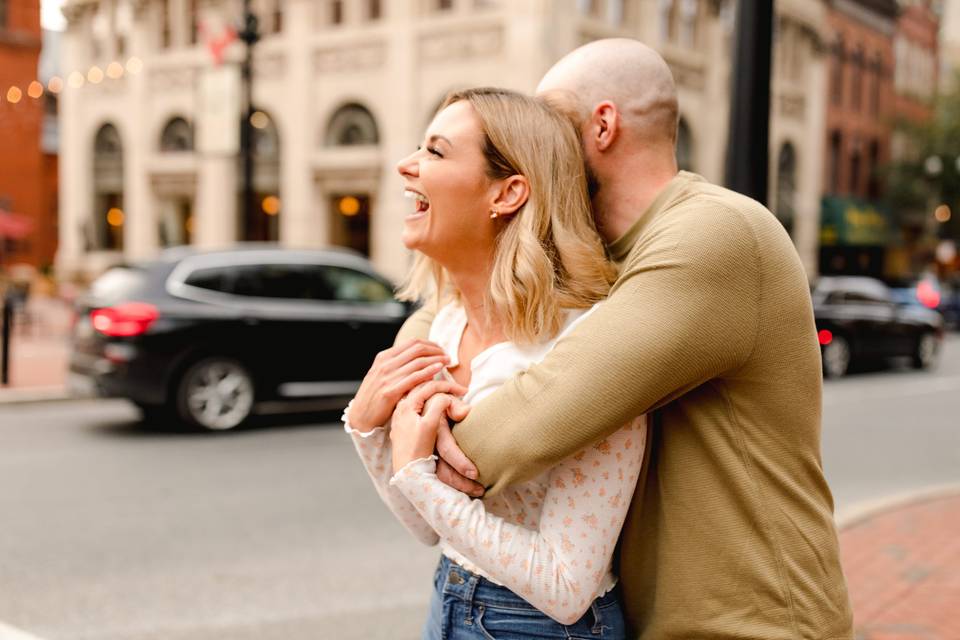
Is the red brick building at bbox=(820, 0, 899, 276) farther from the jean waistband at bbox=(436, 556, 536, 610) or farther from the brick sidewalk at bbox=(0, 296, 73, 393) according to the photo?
the jean waistband at bbox=(436, 556, 536, 610)

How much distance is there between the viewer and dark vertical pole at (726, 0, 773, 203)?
12.7 ft

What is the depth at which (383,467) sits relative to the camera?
1.85m

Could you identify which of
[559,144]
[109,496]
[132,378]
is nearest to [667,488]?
[559,144]

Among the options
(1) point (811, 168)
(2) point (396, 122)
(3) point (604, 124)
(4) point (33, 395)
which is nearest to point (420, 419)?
(3) point (604, 124)

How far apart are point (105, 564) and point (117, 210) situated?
31.2 metres

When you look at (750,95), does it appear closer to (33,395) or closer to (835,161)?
(33,395)

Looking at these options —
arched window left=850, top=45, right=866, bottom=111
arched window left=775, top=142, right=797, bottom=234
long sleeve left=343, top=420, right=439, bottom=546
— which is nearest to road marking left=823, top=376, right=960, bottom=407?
long sleeve left=343, top=420, right=439, bottom=546

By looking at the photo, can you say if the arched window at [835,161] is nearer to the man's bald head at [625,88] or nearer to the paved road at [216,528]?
the paved road at [216,528]

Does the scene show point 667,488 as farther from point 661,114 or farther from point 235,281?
point 235,281

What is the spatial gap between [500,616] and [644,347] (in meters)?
0.56

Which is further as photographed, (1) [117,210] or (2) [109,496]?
(1) [117,210]

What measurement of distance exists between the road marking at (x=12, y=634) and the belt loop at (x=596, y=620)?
3.27m

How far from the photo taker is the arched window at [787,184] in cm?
3338

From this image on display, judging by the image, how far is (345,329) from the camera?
11.1 meters
